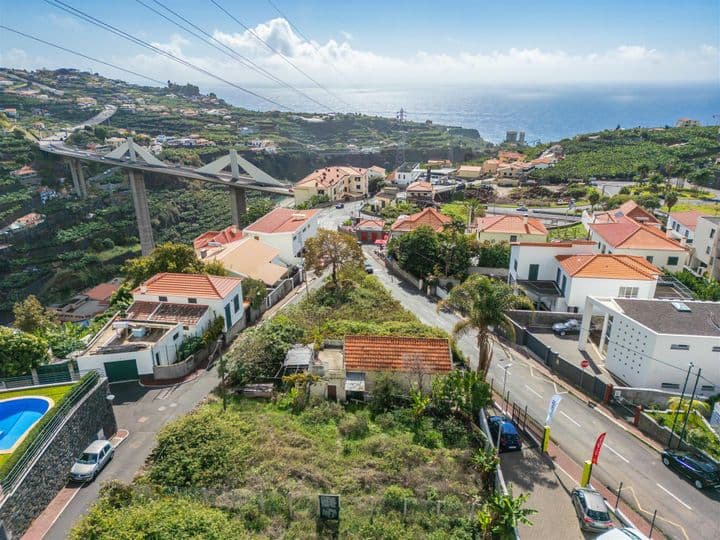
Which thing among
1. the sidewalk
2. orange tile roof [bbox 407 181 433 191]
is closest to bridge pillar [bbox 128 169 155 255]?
orange tile roof [bbox 407 181 433 191]

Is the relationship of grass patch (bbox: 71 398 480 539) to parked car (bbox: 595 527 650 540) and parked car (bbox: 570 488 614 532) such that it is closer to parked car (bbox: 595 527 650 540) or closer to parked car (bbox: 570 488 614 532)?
parked car (bbox: 570 488 614 532)

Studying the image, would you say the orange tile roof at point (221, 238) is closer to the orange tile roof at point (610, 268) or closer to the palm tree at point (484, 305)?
the palm tree at point (484, 305)

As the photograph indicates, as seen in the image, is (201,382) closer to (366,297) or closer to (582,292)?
(366,297)

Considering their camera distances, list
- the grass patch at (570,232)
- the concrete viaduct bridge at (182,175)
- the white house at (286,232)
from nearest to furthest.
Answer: the white house at (286,232), the grass patch at (570,232), the concrete viaduct bridge at (182,175)

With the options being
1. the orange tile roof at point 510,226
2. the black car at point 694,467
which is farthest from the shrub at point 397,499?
the orange tile roof at point 510,226

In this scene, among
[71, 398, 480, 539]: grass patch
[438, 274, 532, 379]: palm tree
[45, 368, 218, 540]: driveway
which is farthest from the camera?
[438, 274, 532, 379]: palm tree

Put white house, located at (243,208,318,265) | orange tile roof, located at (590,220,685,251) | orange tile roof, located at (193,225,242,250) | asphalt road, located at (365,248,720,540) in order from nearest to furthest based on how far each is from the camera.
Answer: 1. asphalt road, located at (365,248,720,540)
2. orange tile roof, located at (590,220,685,251)
3. white house, located at (243,208,318,265)
4. orange tile roof, located at (193,225,242,250)
